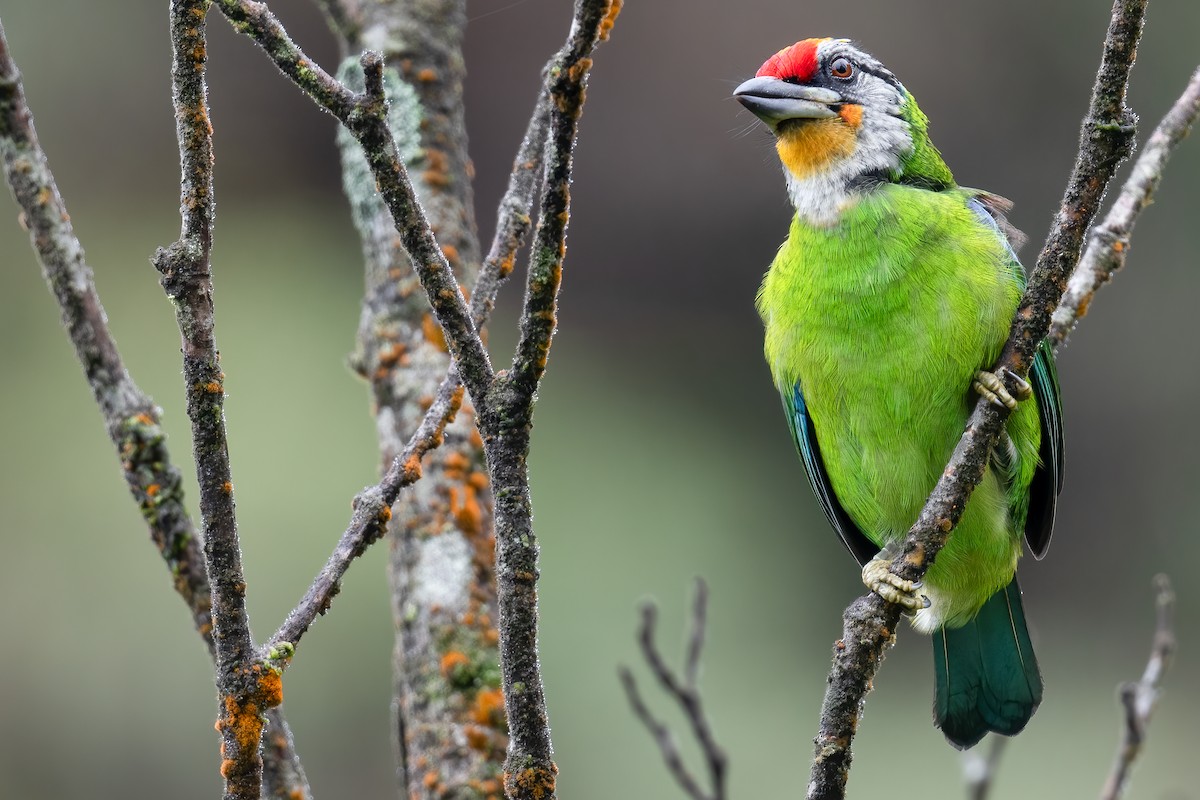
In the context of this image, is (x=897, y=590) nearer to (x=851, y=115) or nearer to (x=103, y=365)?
(x=103, y=365)

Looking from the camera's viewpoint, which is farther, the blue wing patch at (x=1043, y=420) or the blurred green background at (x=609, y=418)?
the blurred green background at (x=609, y=418)

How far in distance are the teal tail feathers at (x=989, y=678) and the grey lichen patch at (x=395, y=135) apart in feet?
6.45

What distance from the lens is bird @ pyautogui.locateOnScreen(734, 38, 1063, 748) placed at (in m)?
3.00

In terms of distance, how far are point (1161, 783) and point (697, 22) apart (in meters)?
5.73

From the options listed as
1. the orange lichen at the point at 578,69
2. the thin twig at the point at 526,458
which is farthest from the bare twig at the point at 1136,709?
the orange lichen at the point at 578,69

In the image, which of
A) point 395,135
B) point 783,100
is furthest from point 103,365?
point 783,100

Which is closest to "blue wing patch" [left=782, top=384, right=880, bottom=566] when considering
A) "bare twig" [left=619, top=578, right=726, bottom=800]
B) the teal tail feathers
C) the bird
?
the bird

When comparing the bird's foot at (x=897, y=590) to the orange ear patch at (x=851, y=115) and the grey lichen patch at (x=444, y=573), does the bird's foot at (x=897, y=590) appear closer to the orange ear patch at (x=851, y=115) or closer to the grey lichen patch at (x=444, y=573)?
the grey lichen patch at (x=444, y=573)

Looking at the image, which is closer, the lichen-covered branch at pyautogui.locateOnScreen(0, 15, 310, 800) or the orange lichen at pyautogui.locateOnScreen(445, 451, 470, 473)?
the lichen-covered branch at pyautogui.locateOnScreen(0, 15, 310, 800)

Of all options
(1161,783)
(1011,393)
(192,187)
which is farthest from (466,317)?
(1161,783)

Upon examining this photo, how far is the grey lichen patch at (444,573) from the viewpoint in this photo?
2.92 metres

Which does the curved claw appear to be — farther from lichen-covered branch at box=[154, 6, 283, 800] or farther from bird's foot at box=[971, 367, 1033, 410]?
lichen-covered branch at box=[154, 6, 283, 800]

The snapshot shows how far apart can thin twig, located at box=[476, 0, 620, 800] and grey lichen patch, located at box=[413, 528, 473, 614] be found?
1.05 m

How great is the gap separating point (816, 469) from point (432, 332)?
1.17 m
